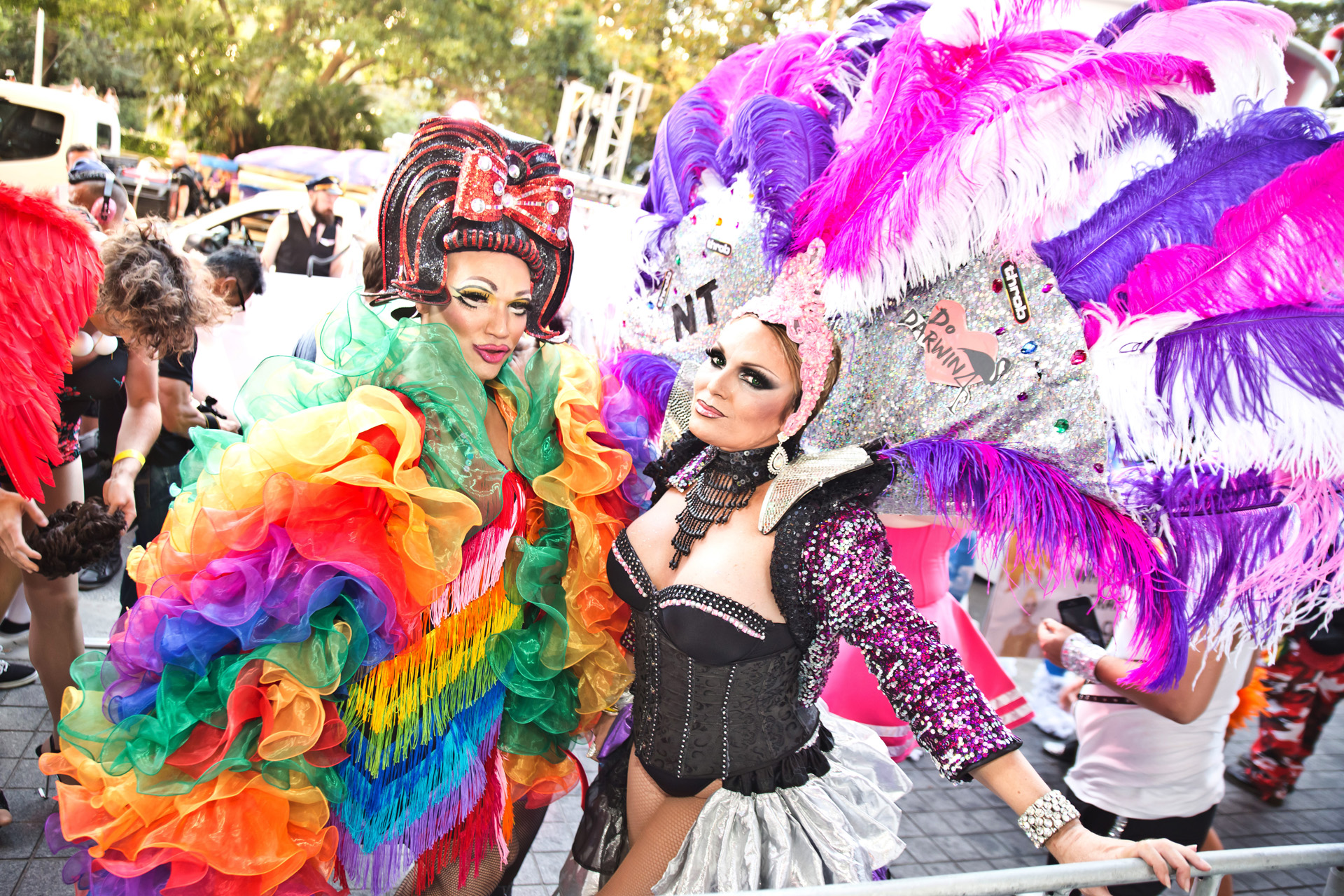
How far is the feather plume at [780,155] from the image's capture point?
185 centimetres

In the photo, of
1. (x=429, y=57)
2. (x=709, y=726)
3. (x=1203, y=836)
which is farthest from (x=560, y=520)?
(x=429, y=57)

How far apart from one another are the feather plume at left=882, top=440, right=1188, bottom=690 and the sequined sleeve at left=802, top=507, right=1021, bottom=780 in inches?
7.3

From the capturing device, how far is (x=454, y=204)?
1.81m

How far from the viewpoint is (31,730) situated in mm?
3199

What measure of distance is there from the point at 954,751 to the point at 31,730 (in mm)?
3329

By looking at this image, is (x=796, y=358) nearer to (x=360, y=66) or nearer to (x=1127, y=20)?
(x=1127, y=20)

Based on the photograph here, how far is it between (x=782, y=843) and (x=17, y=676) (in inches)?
131

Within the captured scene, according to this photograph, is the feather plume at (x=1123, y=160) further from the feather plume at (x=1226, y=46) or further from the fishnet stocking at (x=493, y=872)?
the fishnet stocking at (x=493, y=872)

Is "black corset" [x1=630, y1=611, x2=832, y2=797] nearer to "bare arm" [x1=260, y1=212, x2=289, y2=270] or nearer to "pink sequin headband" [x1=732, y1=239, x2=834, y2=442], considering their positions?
"pink sequin headband" [x1=732, y1=239, x2=834, y2=442]

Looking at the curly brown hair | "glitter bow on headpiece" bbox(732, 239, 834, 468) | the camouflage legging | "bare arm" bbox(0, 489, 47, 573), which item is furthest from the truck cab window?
the camouflage legging

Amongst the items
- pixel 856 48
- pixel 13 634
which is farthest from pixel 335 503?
pixel 13 634

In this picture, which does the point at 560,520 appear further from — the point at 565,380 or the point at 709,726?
the point at 709,726

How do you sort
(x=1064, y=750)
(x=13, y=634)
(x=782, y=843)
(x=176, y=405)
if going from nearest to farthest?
1. (x=782, y=843)
2. (x=176, y=405)
3. (x=13, y=634)
4. (x=1064, y=750)

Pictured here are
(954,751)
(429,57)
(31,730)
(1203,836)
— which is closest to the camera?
(954,751)
